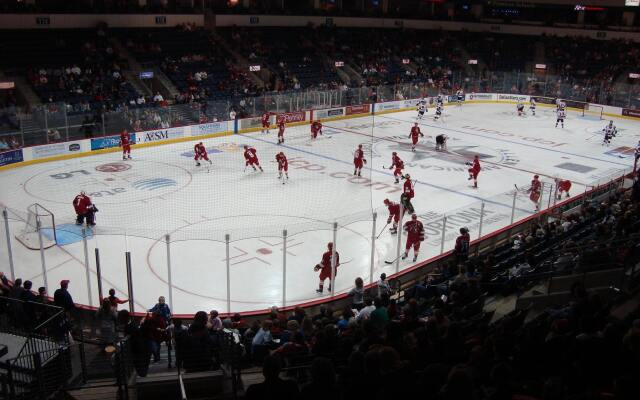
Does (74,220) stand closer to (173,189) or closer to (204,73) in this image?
(173,189)

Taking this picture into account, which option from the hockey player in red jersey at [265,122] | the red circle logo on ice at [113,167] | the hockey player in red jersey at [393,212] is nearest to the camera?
the hockey player in red jersey at [393,212]

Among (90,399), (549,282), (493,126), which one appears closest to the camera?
(90,399)

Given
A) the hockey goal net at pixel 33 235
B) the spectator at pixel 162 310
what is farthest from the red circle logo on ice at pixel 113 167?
the spectator at pixel 162 310

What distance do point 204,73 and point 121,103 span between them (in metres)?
6.59

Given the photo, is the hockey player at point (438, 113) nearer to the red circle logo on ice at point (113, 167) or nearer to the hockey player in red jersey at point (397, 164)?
the hockey player in red jersey at point (397, 164)

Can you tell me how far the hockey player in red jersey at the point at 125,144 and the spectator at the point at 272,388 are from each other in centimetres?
1946

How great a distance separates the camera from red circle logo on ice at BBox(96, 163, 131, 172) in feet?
68.3

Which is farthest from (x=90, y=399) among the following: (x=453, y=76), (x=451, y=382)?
(x=453, y=76)

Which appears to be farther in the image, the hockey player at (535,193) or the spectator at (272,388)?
the hockey player at (535,193)

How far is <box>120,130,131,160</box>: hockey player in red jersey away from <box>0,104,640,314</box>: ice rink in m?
0.61

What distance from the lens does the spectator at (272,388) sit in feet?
13.0

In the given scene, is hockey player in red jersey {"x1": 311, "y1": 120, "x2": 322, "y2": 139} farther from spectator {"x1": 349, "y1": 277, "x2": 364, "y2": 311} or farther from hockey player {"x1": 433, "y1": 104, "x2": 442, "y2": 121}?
spectator {"x1": 349, "y1": 277, "x2": 364, "y2": 311}

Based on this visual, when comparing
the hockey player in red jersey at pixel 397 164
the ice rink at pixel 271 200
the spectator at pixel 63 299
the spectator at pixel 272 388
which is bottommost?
the ice rink at pixel 271 200

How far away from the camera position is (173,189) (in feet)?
60.7
